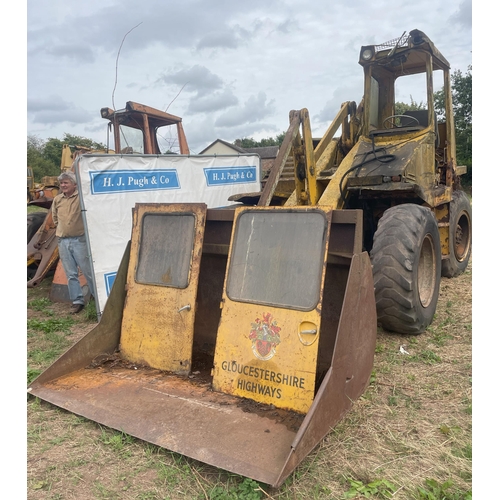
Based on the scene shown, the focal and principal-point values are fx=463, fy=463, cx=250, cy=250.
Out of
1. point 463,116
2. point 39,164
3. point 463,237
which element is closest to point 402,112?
point 463,237

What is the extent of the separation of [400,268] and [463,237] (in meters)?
3.74

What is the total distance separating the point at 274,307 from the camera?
3.14 meters

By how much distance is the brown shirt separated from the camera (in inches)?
231

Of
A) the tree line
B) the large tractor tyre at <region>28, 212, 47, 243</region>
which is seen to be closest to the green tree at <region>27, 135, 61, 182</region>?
the tree line

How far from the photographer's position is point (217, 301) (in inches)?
163

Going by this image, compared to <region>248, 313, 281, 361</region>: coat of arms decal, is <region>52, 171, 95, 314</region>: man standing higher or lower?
higher

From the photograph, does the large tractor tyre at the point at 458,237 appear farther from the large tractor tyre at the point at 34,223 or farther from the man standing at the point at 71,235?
the large tractor tyre at the point at 34,223

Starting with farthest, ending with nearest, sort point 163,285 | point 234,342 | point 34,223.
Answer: point 34,223, point 163,285, point 234,342

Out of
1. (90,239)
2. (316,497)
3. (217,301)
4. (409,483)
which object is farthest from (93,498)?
(90,239)

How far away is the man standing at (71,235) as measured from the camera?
587 centimetres

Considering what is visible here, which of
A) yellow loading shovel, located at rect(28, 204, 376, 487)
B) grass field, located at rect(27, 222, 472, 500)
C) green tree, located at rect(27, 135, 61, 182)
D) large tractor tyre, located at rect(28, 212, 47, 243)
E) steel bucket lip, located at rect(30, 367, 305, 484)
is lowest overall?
grass field, located at rect(27, 222, 472, 500)

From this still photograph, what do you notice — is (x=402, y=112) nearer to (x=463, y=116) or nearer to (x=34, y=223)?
(x=34, y=223)

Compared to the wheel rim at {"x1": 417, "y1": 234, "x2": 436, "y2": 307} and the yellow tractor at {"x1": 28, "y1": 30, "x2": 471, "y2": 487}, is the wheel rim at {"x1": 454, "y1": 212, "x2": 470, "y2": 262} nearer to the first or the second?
the yellow tractor at {"x1": 28, "y1": 30, "x2": 471, "y2": 487}

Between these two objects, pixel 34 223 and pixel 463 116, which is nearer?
pixel 34 223
